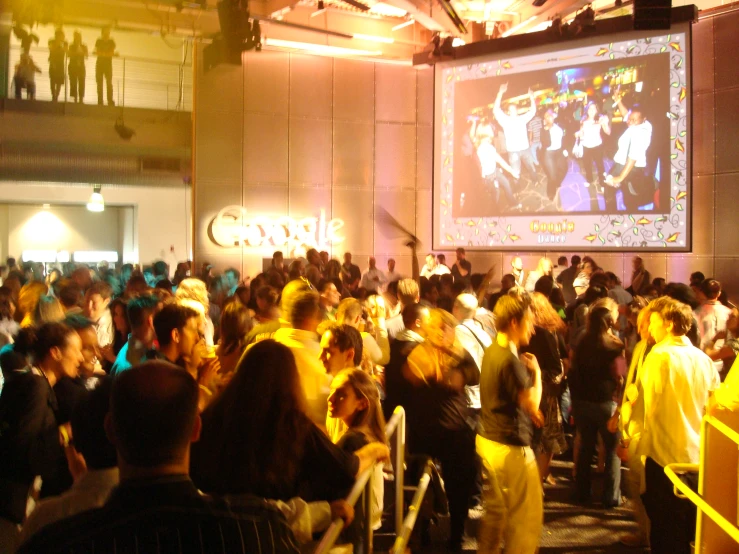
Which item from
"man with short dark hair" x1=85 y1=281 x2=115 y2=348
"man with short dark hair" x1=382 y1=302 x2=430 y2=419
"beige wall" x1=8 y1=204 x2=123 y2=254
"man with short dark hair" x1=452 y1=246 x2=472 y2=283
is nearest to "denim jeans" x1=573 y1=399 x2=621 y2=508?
"man with short dark hair" x1=382 y1=302 x2=430 y2=419

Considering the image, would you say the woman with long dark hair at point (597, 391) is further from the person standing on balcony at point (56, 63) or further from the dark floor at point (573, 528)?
the person standing on balcony at point (56, 63)

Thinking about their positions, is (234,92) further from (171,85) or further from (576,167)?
(576,167)

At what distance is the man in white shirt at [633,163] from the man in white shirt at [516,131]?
1.27m

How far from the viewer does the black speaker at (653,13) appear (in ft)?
29.5

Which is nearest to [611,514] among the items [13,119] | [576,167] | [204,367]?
[204,367]

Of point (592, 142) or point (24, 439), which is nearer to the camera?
point (24, 439)

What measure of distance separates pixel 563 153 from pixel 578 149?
0.23 meters

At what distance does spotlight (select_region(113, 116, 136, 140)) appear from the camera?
12469mm

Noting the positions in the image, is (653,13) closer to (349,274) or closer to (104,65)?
(349,274)

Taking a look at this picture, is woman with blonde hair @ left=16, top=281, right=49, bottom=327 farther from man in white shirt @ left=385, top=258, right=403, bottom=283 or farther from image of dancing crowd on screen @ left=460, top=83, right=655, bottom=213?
man in white shirt @ left=385, top=258, right=403, bottom=283

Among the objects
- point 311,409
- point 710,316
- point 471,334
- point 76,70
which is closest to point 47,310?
point 311,409

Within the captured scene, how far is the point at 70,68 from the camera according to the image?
12625 millimetres

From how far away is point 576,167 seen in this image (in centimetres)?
1026

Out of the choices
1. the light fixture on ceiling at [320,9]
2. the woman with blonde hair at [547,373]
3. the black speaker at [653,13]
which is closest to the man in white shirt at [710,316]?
the woman with blonde hair at [547,373]
